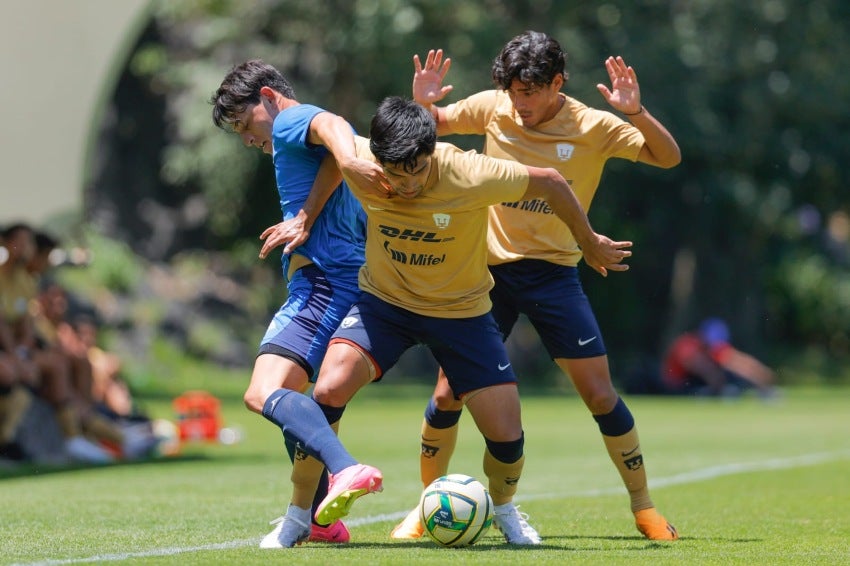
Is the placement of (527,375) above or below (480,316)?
below

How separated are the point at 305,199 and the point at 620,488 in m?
4.99

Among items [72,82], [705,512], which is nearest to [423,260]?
[705,512]

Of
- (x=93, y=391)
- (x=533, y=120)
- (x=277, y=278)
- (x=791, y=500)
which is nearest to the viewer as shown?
(x=533, y=120)

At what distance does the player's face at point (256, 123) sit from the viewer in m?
7.38

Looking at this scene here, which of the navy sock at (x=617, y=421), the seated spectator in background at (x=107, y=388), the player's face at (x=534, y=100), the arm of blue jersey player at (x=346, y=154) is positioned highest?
the player's face at (x=534, y=100)

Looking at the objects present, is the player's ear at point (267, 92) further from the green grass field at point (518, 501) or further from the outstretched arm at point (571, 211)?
the green grass field at point (518, 501)

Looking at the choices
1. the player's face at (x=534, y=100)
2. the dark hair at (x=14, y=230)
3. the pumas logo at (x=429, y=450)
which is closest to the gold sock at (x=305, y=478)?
the pumas logo at (x=429, y=450)

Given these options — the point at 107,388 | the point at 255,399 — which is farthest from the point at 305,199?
the point at 107,388

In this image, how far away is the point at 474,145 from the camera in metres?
27.8

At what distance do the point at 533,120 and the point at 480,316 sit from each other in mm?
1210

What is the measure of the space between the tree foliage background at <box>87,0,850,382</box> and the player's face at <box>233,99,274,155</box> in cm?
1906

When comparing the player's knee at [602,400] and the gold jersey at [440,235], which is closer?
the gold jersey at [440,235]

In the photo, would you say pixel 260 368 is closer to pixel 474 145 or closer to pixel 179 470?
pixel 179 470

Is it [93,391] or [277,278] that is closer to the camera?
[93,391]
